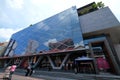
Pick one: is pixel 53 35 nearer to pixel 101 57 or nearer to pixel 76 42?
pixel 76 42

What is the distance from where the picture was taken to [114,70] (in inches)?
650

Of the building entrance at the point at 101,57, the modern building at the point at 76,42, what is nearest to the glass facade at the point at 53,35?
the modern building at the point at 76,42

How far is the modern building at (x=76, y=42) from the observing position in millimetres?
18219

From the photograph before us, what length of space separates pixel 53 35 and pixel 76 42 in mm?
5693

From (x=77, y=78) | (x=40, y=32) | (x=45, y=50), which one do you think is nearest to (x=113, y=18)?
(x=77, y=78)

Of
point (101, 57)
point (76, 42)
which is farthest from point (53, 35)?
point (101, 57)

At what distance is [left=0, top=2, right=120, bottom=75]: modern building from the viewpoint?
59.8ft

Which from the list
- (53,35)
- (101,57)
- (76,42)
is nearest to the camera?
(76,42)

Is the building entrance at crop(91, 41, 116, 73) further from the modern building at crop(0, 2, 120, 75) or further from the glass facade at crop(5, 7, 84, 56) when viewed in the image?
the glass facade at crop(5, 7, 84, 56)

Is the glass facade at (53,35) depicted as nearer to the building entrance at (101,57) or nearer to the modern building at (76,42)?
the modern building at (76,42)

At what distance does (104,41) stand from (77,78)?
6.86 meters

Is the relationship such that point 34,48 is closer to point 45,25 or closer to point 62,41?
point 45,25

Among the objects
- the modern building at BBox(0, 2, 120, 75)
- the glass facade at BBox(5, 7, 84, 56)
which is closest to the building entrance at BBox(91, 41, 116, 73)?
the modern building at BBox(0, 2, 120, 75)

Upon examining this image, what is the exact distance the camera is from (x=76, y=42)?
2005 centimetres
